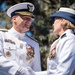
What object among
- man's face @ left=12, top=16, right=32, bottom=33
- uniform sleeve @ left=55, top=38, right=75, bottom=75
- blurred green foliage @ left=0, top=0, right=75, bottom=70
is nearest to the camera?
uniform sleeve @ left=55, top=38, right=75, bottom=75

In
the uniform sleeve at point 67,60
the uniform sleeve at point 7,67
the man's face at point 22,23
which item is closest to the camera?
the uniform sleeve at point 67,60

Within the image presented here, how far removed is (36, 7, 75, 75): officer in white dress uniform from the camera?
4770 mm

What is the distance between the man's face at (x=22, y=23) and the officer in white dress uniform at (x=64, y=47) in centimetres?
57

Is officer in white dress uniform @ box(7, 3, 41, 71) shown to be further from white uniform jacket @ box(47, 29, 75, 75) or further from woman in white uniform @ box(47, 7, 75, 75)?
white uniform jacket @ box(47, 29, 75, 75)

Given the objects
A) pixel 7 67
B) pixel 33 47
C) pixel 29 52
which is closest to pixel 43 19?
pixel 33 47

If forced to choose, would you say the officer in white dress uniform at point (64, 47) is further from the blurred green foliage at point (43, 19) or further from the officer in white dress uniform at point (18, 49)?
the blurred green foliage at point (43, 19)

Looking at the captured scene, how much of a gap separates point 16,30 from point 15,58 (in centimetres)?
42

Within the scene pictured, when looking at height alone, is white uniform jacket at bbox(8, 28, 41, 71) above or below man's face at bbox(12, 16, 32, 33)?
below

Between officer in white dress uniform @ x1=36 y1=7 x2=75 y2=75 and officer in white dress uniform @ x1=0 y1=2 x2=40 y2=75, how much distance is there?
46cm

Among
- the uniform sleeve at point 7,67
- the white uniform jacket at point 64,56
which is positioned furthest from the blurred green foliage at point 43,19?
the white uniform jacket at point 64,56

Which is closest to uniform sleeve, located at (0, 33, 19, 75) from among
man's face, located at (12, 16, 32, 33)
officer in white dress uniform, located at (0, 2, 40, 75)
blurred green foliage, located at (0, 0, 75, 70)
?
officer in white dress uniform, located at (0, 2, 40, 75)

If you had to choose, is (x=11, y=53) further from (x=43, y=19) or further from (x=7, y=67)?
(x=43, y=19)

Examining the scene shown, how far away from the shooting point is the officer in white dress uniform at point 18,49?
522 centimetres

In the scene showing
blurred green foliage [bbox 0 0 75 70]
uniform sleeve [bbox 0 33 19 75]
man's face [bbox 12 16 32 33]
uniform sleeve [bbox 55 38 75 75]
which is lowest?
blurred green foliage [bbox 0 0 75 70]
